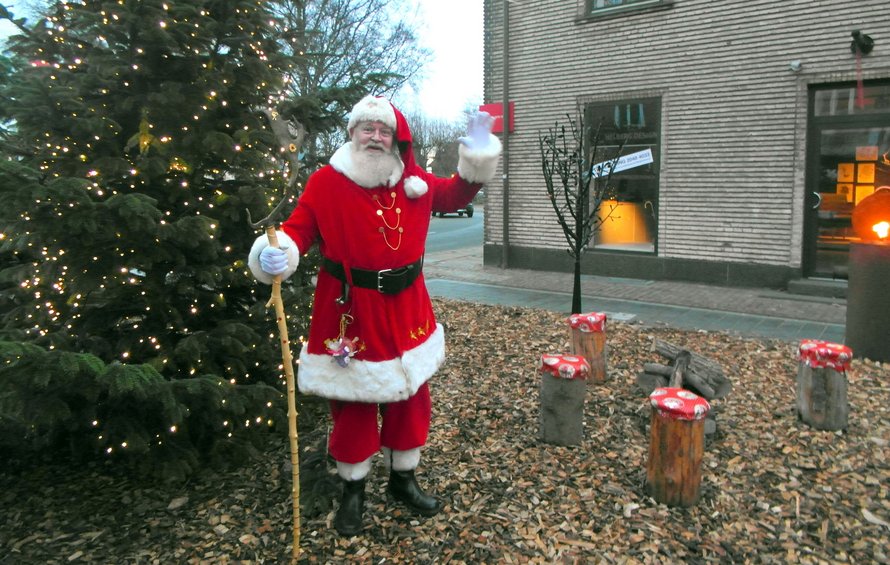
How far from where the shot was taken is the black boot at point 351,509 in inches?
120

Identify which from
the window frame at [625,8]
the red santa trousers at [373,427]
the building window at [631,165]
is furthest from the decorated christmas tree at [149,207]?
the window frame at [625,8]

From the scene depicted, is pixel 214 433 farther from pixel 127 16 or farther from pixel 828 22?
pixel 828 22

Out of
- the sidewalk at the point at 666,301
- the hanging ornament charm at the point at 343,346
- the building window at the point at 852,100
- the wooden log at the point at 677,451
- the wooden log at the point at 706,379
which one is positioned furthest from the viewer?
the building window at the point at 852,100

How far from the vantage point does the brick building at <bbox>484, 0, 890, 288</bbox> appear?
888 centimetres

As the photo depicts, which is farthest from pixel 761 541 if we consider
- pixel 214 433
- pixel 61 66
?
pixel 61 66

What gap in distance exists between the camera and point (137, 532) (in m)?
3.05

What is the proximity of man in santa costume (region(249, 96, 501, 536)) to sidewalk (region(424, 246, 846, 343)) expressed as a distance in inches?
205

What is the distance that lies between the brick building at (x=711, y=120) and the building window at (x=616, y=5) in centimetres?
2

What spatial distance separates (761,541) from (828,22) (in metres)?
8.37

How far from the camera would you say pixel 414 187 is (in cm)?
299

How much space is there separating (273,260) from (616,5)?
999 cm

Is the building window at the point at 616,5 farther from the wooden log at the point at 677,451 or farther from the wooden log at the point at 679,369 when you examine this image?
the wooden log at the point at 677,451

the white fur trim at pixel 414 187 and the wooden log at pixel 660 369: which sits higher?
the white fur trim at pixel 414 187

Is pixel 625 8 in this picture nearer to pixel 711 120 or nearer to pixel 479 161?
pixel 711 120
